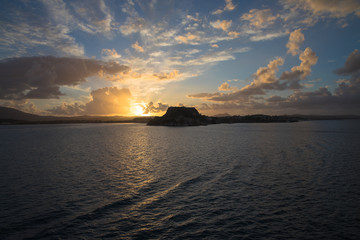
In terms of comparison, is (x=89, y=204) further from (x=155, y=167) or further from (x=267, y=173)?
(x=267, y=173)

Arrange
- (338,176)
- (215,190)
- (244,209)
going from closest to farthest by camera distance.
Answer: (244,209)
(215,190)
(338,176)

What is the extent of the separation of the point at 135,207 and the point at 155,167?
1453 centimetres

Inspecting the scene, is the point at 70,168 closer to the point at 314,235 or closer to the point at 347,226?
the point at 314,235

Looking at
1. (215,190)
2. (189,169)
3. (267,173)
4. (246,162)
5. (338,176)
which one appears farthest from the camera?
(246,162)

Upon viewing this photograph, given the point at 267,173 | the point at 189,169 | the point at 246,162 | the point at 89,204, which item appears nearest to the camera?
the point at 89,204

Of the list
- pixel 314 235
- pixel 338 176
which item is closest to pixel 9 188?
pixel 314 235

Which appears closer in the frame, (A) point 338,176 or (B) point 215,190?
(B) point 215,190

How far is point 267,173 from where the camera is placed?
2609 cm

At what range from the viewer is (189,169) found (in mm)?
29141

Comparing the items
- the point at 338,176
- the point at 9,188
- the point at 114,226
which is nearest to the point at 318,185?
the point at 338,176

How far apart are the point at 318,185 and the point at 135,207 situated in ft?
64.0

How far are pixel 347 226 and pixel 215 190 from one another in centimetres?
1048

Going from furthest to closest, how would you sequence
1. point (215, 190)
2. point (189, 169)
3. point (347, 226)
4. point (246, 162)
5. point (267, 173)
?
point (246, 162) → point (189, 169) → point (267, 173) → point (215, 190) → point (347, 226)

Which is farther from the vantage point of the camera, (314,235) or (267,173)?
(267,173)
